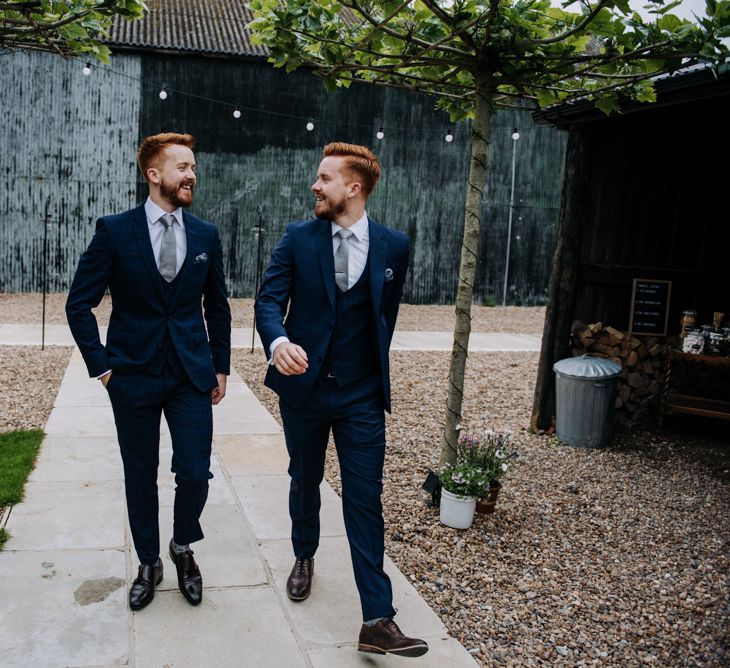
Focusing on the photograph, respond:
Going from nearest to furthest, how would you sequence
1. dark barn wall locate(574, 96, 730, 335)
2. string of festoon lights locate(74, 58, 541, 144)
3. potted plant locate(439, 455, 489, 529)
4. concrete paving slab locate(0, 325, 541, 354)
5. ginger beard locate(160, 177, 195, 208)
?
ginger beard locate(160, 177, 195, 208)
potted plant locate(439, 455, 489, 529)
dark barn wall locate(574, 96, 730, 335)
concrete paving slab locate(0, 325, 541, 354)
string of festoon lights locate(74, 58, 541, 144)

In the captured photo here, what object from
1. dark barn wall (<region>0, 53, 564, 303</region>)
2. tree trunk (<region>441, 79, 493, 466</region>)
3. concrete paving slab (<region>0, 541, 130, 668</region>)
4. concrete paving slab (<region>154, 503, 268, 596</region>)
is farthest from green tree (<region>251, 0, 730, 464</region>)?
dark barn wall (<region>0, 53, 564, 303</region>)

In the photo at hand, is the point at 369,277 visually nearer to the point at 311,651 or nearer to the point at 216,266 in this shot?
the point at 216,266

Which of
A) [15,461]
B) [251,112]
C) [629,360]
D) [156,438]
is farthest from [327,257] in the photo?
[251,112]

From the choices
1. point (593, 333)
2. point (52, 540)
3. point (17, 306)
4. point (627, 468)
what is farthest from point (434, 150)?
point (52, 540)

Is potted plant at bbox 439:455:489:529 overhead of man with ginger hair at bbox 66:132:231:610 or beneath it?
beneath

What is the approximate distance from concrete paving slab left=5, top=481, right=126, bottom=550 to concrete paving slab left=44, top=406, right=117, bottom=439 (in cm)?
138

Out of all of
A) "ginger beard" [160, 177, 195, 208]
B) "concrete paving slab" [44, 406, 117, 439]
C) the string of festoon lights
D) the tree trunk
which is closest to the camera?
"ginger beard" [160, 177, 195, 208]

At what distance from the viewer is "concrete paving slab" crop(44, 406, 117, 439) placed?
6.70 metres

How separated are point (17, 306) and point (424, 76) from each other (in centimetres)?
1287

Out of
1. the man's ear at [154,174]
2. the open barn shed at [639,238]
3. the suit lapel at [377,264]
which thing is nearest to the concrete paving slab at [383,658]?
the suit lapel at [377,264]

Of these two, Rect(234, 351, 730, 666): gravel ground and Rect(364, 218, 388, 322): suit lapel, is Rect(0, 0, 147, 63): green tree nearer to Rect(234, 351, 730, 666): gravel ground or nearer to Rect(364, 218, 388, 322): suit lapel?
Rect(364, 218, 388, 322): suit lapel

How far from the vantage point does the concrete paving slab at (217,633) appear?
10.6ft

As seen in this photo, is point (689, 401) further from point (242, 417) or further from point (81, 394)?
point (81, 394)

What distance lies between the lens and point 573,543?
Result: 4969 millimetres
